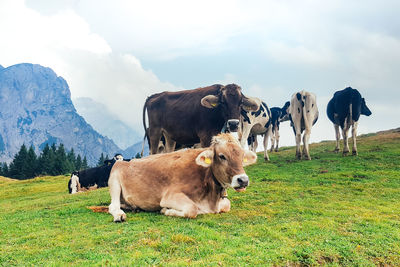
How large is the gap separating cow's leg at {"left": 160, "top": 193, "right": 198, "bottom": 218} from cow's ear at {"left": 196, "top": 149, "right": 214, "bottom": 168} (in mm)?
808

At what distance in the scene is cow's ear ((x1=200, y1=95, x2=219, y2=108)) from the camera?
10156mm

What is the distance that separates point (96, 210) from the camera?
8.33 meters

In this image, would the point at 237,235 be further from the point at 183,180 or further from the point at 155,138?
the point at 155,138

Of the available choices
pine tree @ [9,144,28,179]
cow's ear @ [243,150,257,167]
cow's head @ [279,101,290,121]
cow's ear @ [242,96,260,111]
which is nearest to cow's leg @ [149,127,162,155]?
cow's ear @ [242,96,260,111]

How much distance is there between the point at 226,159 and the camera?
21.4 ft

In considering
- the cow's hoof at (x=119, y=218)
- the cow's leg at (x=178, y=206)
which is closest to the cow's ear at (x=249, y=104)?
the cow's leg at (x=178, y=206)

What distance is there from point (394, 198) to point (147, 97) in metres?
9.54

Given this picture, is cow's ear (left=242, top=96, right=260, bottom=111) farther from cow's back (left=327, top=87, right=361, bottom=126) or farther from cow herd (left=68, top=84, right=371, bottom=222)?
cow's back (left=327, top=87, right=361, bottom=126)

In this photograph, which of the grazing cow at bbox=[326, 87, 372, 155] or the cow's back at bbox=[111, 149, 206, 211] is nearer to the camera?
the cow's back at bbox=[111, 149, 206, 211]

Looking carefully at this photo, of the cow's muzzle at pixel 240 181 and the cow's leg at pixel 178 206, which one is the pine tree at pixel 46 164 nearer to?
the cow's leg at pixel 178 206

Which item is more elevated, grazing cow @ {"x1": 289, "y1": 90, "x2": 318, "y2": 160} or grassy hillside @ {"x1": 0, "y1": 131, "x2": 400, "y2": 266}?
grazing cow @ {"x1": 289, "y1": 90, "x2": 318, "y2": 160}

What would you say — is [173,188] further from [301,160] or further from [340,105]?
[340,105]

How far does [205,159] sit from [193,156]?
0.89m

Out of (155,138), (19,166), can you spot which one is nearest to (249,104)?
(155,138)
